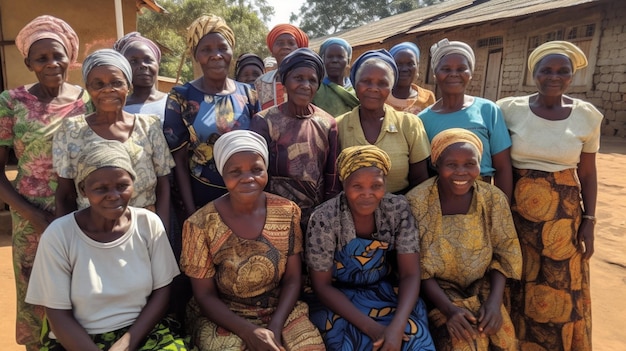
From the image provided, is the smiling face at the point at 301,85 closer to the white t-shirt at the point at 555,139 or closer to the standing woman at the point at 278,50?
the standing woman at the point at 278,50

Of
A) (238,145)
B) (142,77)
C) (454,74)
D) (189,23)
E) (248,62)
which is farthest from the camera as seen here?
(189,23)

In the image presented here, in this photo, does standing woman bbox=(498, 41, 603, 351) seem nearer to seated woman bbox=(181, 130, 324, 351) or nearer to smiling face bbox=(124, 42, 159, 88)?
seated woman bbox=(181, 130, 324, 351)

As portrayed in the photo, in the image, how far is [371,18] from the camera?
145 ft

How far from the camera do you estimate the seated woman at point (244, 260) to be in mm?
2264

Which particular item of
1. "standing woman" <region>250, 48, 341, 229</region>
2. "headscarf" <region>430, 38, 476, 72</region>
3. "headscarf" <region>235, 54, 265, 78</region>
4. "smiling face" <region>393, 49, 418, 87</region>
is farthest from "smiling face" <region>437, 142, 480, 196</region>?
"headscarf" <region>235, 54, 265, 78</region>

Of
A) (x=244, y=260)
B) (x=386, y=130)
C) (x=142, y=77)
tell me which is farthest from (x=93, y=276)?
(x=386, y=130)

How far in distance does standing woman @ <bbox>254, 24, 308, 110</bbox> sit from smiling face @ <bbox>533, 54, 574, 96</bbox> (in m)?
1.96

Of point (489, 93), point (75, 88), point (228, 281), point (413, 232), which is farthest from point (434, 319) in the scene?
point (489, 93)

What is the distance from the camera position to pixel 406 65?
375cm

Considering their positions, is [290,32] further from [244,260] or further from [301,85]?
[244,260]

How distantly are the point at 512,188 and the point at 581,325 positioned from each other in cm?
98

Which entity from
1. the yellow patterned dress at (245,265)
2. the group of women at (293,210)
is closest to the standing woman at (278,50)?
the group of women at (293,210)

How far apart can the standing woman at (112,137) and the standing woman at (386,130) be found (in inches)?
46.4

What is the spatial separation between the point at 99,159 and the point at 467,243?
205cm
